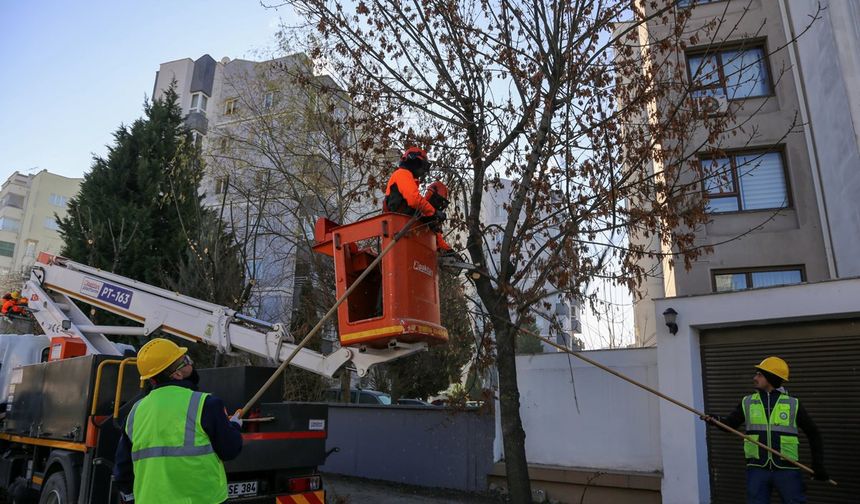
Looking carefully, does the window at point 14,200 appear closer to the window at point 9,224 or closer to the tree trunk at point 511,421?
the window at point 9,224

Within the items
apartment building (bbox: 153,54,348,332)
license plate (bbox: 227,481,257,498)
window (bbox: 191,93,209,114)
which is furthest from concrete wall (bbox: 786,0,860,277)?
window (bbox: 191,93,209,114)

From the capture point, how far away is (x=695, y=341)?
8.87m

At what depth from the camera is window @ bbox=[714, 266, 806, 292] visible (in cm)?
1263

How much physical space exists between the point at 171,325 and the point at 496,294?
3.94m

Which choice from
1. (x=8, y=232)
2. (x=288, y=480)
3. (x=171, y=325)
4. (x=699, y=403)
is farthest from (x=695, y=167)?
(x=8, y=232)

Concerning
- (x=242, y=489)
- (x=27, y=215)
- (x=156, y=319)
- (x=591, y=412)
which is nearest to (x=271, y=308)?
(x=156, y=319)

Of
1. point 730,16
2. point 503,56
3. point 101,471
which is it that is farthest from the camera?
point 730,16

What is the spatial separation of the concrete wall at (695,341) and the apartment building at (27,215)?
212 ft

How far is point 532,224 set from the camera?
7.52m

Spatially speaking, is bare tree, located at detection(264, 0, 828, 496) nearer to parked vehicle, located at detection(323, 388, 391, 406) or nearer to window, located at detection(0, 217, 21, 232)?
parked vehicle, located at detection(323, 388, 391, 406)

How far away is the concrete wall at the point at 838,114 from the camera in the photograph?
1125 cm

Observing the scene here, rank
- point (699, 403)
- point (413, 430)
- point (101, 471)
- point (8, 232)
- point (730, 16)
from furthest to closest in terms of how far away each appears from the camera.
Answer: point (8, 232), point (730, 16), point (413, 430), point (699, 403), point (101, 471)

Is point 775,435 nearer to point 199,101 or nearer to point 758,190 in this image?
point 758,190

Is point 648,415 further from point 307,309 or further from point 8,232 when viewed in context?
point 8,232
